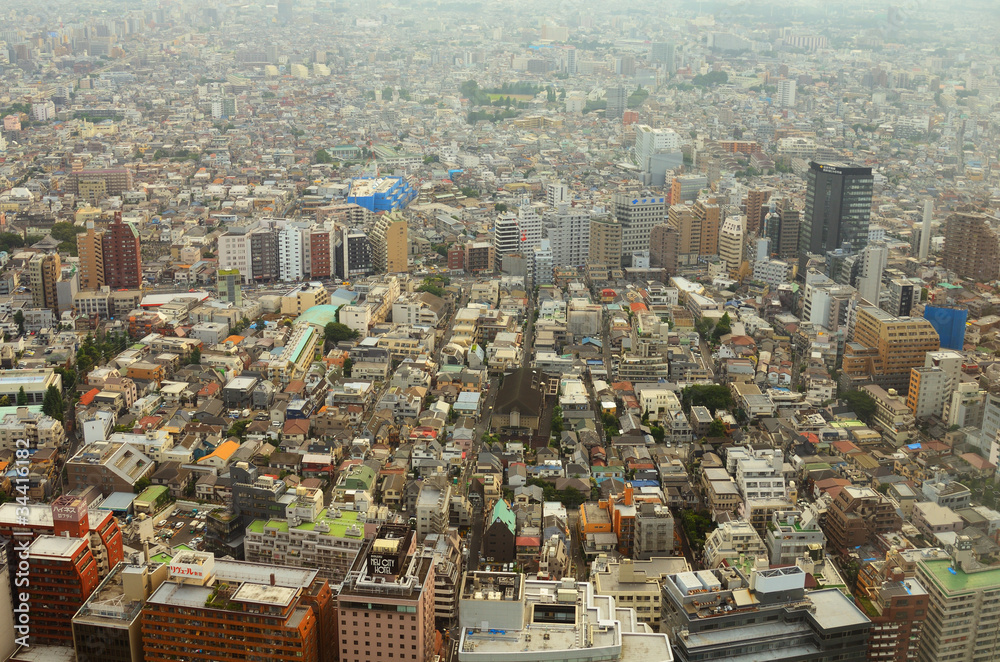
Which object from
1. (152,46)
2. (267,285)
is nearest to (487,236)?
(267,285)

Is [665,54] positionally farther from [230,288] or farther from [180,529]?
[180,529]

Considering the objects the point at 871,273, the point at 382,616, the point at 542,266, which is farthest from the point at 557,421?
the point at 871,273

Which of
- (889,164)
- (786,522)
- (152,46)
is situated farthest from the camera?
(152,46)

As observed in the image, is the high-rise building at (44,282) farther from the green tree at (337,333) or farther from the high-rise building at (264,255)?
the green tree at (337,333)

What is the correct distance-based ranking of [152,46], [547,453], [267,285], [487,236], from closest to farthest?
1. [547,453]
2. [267,285]
3. [487,236]
4. [152,46]

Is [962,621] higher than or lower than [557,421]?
higher

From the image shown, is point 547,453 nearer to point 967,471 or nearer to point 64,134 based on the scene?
point 967,471

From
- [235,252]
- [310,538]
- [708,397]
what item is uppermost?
[235,252]

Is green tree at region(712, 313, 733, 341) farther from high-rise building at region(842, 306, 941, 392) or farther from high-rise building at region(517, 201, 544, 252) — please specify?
high-rise building at region(517, 201, 544, 252)
